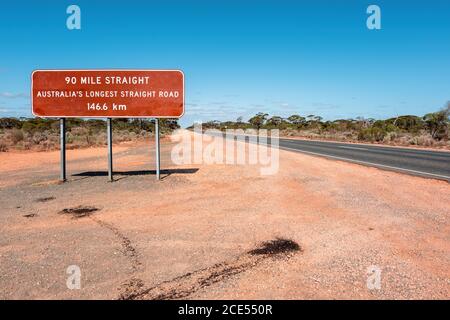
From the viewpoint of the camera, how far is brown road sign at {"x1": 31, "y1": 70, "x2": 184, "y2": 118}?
35.1ft

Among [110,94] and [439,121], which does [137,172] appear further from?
[439,121]

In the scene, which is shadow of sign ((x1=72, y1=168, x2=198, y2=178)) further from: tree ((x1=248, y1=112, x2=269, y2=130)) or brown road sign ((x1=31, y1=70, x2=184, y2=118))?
tree ((x1=248, y1=112, x2=269, y2=130))

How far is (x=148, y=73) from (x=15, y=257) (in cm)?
740

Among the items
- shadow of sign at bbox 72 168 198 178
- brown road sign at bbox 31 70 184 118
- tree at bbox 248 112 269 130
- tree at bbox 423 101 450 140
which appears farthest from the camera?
tree at bbox 248 112 269 130

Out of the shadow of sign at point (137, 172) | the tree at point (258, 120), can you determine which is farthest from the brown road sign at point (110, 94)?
the tree at point (258, 120)

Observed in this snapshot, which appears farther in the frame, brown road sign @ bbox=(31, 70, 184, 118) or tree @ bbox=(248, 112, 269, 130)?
tree @ bbox=(248, 112, 269, 130)

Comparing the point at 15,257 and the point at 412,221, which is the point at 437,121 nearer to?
the point at 412,221

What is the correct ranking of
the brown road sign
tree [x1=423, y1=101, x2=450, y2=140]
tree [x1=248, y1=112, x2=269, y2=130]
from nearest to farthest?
the brown road sign < tree [x1=423, y1=101, x2=450, y2=140] < tree [x1=248, y1=112, x2=269, y2=130]

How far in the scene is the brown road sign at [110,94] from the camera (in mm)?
10711

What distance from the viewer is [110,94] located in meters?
10.8

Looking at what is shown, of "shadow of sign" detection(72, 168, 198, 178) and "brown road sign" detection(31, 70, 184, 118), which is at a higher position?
"brown road sign" detection(31, 70, 184, 118)

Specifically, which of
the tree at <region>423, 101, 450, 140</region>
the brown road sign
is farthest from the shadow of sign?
the tree at <region>423, 101, 450, 140</region>

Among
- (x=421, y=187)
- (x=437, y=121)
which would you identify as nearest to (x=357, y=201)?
(x=421, y=187)

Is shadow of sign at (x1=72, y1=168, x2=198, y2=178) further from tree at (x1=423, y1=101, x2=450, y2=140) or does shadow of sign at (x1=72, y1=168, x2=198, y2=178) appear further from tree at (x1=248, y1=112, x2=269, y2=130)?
tree at (x1=248, y1=112, x2=269, y2=130)
